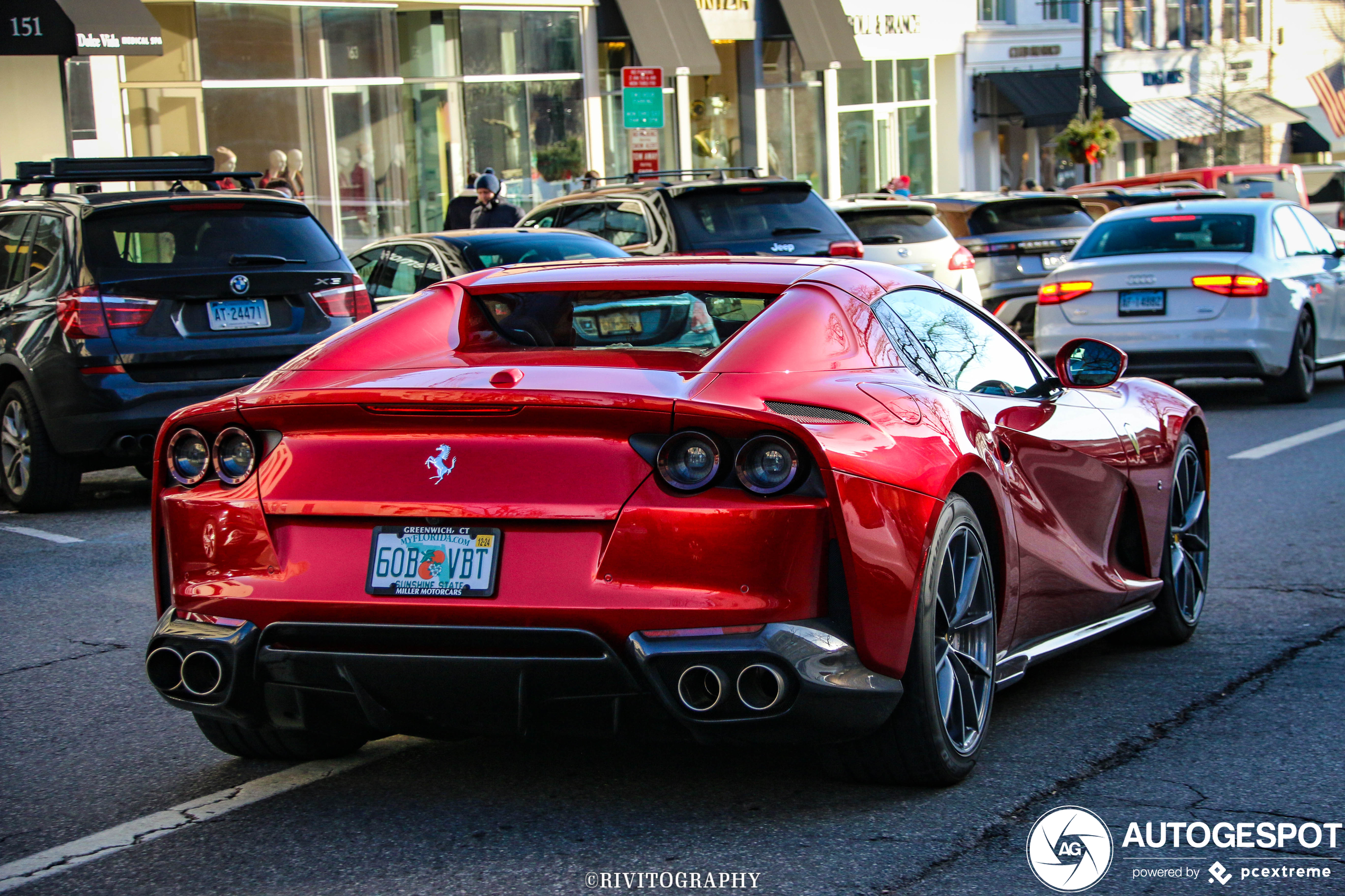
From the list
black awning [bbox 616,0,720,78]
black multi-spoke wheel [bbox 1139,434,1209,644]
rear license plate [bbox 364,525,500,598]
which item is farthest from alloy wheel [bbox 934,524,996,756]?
black awning [bbox 616,0,720,78]

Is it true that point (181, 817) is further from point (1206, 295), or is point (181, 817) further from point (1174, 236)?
point (1174, 236)

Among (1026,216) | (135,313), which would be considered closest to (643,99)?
(1026,216)

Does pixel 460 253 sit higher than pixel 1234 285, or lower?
higher

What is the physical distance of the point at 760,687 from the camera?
153 inches

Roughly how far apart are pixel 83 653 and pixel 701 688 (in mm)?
3400

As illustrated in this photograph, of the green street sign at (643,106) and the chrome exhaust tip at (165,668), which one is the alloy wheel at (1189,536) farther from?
the green street sign at (643,106)

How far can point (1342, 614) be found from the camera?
6629 millimetres

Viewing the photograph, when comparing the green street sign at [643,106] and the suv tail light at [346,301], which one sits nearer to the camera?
the suv tail light at [346,301]

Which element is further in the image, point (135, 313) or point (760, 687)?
point (135, 313)

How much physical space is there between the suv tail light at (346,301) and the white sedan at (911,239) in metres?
7.97

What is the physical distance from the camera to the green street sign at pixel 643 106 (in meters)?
19.8

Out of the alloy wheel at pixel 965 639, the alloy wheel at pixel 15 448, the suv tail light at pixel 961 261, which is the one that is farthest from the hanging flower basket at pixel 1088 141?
the alloy wheel at pixel 965 639

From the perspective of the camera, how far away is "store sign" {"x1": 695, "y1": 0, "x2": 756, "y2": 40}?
3294 cm

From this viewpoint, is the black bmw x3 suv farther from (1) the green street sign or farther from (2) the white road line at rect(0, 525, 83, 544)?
(1) the green street sign
